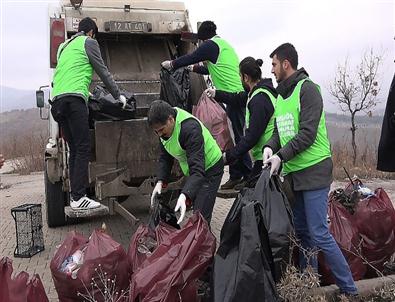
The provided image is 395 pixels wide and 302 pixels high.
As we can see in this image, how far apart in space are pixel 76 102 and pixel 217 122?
1265mm

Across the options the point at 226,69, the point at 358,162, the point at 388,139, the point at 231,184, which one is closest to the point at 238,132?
the point at 231,184

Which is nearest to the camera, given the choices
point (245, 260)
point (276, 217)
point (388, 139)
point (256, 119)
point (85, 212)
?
point (245, 260)

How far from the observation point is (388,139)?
3086 millimetres

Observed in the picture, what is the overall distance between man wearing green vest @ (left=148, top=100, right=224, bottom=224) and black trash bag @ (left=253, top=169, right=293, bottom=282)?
54 centimetres

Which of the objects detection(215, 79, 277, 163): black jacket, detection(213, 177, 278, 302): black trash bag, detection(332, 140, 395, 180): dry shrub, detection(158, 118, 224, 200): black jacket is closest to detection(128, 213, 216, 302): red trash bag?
detection(213, 177, 278, 302): black trash bag

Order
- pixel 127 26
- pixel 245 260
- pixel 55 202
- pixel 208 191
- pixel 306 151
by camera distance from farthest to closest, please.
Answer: pixel 55 202 → pixel 127 26 → pixel 208 191 → pixel 306 151 → pixel 245 260

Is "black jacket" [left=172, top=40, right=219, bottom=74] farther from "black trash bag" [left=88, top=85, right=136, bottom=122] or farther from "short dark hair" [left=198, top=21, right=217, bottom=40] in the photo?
"black trash bag" [left=88, top=85, right=136, bottom=122]

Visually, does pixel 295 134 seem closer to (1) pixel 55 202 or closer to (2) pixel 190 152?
(2) pixel 190 152

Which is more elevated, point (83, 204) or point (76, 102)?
point (76, 102)

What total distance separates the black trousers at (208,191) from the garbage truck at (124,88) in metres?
1.04

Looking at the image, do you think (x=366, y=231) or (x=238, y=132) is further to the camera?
(x=238, y=132)

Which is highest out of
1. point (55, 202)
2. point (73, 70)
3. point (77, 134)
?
point (73, 70)

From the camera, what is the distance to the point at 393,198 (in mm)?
7461

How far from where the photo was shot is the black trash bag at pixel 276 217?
288 cm
